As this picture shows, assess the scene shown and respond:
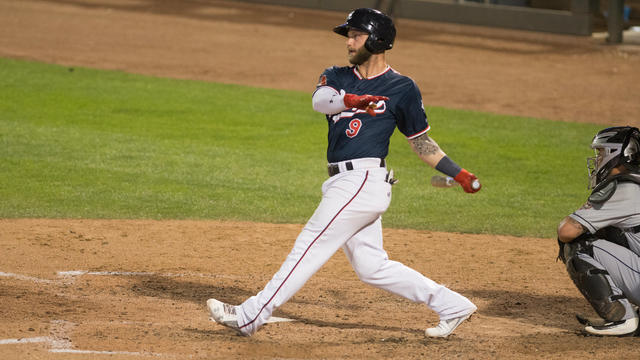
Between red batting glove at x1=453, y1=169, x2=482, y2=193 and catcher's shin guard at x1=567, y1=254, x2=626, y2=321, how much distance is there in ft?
3.03

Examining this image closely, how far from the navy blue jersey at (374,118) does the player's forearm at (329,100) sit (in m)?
0.11

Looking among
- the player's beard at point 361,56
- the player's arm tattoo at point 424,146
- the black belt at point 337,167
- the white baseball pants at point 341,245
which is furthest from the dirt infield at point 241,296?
the player's beard at point 361,56

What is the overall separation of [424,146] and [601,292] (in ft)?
4.39

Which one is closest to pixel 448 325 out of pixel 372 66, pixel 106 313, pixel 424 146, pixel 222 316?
pixel 424 146

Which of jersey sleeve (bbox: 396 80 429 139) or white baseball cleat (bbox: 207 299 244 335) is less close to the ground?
jersey sleeve (bbox: 396 80 429 139)

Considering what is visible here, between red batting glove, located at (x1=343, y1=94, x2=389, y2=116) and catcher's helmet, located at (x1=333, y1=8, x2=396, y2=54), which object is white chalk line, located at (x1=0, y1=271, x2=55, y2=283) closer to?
red batting glove, located at (x1=343, y1=94, x2=389, y2=116)

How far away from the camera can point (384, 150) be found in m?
4.98

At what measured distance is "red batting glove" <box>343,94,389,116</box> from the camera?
184 inches

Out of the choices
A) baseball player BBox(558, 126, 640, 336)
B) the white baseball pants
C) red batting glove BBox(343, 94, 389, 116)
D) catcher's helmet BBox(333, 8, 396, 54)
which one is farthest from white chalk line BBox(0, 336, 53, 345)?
baseball player BBox(558, 126, 640, 336)

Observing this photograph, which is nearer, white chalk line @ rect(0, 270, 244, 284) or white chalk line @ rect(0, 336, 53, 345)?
white chalk line @ rect(0, 336, 53, 345)

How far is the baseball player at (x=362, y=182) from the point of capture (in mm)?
4832

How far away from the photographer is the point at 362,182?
16.0 feet

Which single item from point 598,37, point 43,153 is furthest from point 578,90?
point 43,153

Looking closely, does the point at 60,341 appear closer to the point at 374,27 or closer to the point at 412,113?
the point at 412,113
